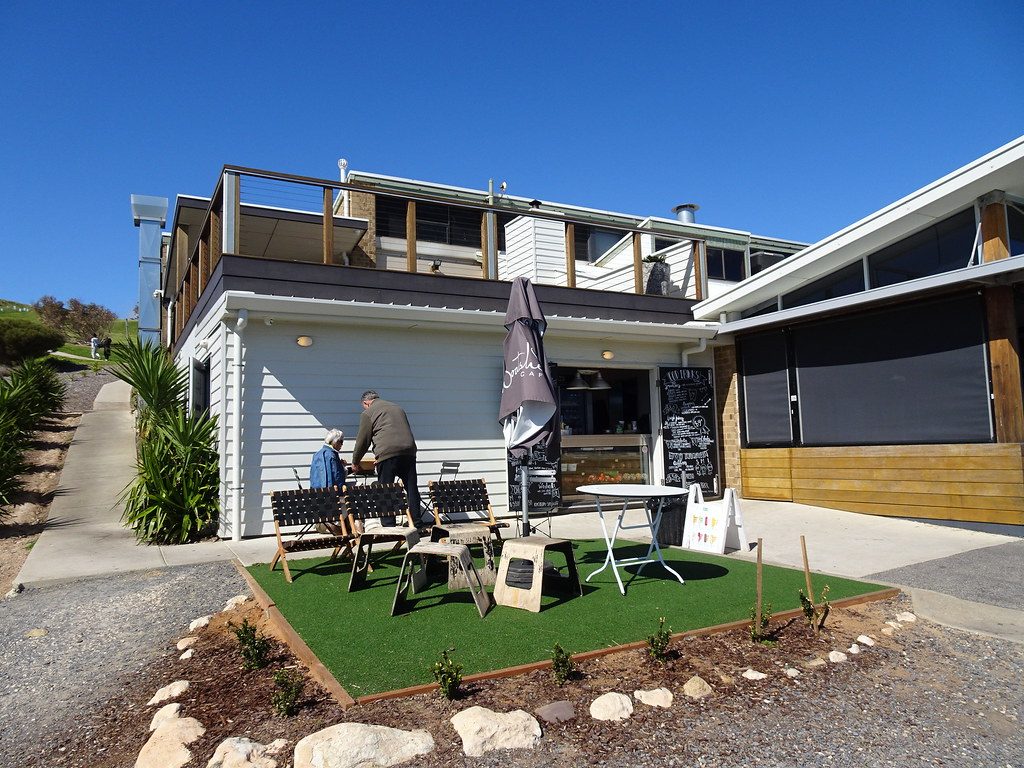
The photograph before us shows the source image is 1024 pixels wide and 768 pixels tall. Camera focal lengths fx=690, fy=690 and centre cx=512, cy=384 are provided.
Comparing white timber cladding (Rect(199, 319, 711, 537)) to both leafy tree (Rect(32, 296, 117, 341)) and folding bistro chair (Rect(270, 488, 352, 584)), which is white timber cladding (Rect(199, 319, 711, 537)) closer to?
folding bistro chair (Rect(270, 488, 352, 584))

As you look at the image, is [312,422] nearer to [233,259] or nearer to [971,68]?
[233,259]

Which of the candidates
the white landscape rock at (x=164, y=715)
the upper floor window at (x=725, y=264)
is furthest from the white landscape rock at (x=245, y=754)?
the upper floor window at (x=725, y=264)

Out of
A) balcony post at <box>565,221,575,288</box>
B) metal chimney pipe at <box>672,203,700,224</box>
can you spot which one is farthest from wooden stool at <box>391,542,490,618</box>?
metal chimney pipe at <box>672,203,700,224</box>

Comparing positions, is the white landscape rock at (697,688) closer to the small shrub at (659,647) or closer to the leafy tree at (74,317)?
the small shrub at (659,647)

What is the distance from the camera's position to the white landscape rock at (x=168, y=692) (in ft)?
11.5

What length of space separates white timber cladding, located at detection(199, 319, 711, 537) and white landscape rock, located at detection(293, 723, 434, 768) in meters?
5.39

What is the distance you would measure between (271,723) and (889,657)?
11.0 feet

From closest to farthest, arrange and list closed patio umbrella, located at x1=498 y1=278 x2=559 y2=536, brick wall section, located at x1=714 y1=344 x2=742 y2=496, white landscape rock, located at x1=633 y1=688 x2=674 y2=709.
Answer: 1. white landscape rock, located at x1=633 y1=688 x2=674 y2=709
2. closed patio umbrella, located at x1=498 y1=278 x2=559 y2=536
3. brick wall section, located at x1=714 y1=344 x2=742 y2=496

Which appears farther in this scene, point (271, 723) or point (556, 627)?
point (556, 627)

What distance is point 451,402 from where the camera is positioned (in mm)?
9023

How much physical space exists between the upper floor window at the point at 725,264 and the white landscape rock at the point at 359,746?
1132 cm

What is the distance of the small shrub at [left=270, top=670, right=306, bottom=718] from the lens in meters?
3.11

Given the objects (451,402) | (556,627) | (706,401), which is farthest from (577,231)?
(556,627)

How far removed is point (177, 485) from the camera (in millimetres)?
7641
